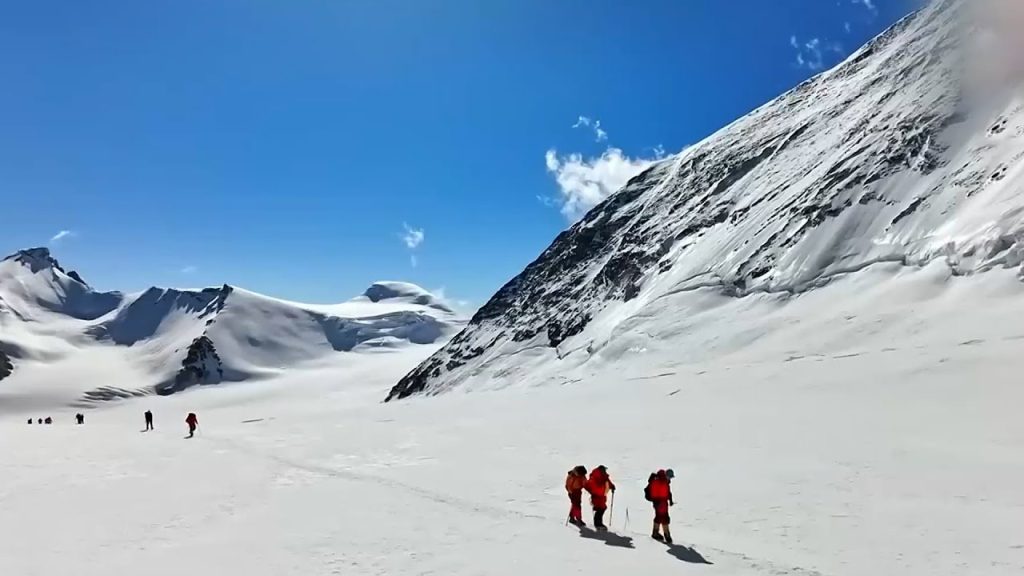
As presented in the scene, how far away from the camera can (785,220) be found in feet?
229

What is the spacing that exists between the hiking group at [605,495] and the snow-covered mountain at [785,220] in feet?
131

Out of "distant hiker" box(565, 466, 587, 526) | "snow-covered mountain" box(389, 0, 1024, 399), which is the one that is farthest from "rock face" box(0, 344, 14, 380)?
"distant hiker" box(565, 466, 587, 526)

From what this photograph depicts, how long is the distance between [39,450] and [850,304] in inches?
2028

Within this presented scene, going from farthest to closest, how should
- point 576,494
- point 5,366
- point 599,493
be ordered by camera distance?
1. point 5,366
2. point 576,494
3. point 599,493

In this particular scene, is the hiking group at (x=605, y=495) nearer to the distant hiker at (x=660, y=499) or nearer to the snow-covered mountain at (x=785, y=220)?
the distant hiker at (x=660, y=499)

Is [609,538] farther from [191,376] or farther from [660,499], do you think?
[191,376]

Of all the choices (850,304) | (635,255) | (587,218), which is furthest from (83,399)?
(850,304)

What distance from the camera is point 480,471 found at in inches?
873

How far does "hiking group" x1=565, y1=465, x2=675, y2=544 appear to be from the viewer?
1350 cm

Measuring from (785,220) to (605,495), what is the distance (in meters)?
62.8

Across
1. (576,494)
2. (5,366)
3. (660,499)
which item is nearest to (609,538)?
(660,499)

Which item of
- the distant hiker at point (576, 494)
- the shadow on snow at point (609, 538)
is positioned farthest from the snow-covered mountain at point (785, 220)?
the shadow on snow at point (609, 538)

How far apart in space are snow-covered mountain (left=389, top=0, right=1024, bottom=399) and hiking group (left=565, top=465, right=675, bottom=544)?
39843mm

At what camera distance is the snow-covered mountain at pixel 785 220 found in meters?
54.6
